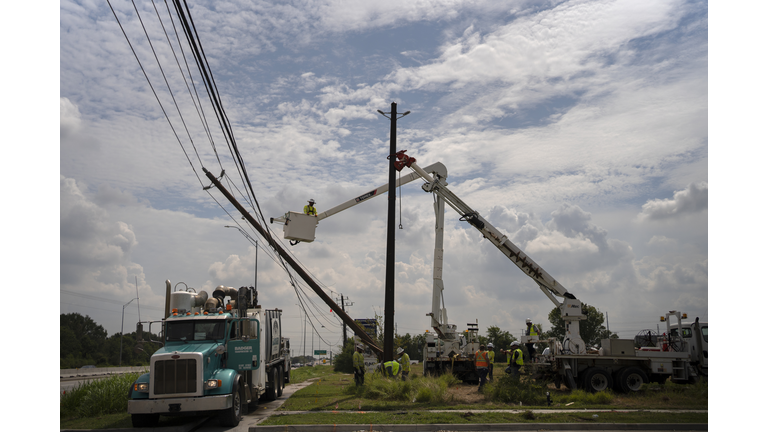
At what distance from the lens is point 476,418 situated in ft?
37.7

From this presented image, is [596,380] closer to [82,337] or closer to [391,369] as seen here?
[391,369]

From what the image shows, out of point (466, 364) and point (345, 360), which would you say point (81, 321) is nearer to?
point (345, 360)

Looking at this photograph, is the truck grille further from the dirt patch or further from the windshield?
the dirt patch

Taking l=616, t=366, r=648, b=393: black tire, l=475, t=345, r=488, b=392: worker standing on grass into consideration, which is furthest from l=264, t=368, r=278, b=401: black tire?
l=616, t=366, r=648, b=393: black tire

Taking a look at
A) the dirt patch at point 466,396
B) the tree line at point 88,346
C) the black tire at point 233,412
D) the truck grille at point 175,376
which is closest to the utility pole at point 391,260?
the dirt patch at point 466,396

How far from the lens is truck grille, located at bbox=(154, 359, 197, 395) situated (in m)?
11.6

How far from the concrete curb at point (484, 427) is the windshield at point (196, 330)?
11.5ft

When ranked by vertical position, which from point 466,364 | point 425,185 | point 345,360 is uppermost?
point 425,185

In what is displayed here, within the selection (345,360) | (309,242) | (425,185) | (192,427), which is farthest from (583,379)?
(345,360)

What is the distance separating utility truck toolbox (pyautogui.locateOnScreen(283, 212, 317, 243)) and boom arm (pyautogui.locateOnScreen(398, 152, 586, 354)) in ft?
14.2

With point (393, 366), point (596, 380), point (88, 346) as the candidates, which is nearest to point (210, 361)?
point (393, 366)

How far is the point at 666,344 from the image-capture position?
1870cm

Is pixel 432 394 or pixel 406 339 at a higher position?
pixel 432 394

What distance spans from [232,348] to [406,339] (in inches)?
1156
